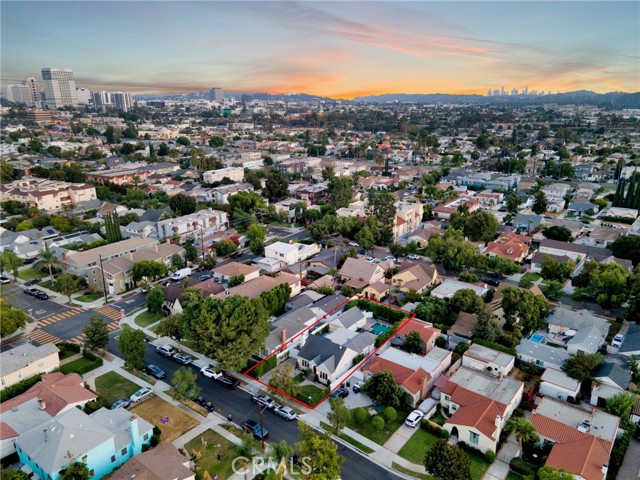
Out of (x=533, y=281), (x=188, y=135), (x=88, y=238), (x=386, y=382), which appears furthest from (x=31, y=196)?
(x=188, y=135)

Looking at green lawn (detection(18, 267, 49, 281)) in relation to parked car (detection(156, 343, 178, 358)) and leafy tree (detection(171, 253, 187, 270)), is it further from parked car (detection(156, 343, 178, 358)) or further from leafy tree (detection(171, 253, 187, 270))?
parked car (detection(156, 343, 178, 358))

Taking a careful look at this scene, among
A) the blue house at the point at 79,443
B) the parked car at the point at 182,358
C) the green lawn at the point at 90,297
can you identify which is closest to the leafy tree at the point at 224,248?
the green lawn at the point at 90,297

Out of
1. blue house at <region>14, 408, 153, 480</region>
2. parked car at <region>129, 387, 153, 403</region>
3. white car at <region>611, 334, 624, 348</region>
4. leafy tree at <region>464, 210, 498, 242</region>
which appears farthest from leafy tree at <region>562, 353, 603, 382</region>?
parked car at <region>129, 387, 153, 403</region>

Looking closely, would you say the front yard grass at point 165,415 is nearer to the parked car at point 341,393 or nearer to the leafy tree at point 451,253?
the parked car at point 341,393

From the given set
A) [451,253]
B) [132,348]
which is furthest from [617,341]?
[132,348]

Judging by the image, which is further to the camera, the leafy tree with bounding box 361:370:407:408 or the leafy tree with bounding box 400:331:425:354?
the leafy tree with bounding box 400:331:425:354

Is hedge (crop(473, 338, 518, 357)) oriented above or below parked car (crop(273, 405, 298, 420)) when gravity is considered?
above
